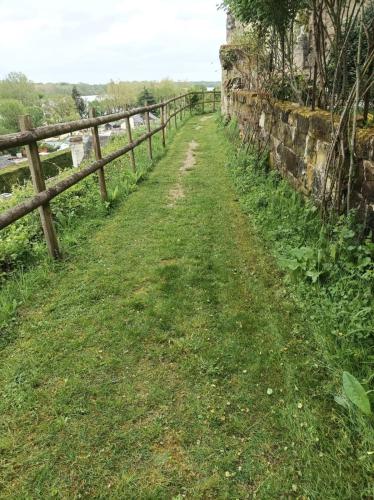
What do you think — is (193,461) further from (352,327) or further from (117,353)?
(352,327)

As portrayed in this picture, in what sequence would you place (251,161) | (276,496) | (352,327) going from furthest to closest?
(251,161), (352,327), (276,496)

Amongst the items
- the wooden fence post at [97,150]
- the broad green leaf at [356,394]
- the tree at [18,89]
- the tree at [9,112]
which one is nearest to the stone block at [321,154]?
the broad green leaf at [356,394]

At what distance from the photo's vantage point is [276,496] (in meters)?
1.56

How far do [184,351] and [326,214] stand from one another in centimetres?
208

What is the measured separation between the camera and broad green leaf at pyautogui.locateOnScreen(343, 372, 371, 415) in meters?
1.74

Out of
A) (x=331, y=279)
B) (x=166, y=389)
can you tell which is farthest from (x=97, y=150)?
(x=166, y=389)

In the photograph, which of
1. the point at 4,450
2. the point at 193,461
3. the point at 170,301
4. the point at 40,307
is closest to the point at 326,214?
the point at 170,301

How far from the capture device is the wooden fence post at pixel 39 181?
3.29m

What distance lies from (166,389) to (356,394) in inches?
43.0

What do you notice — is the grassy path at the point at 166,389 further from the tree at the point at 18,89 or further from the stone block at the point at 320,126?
the tree at the point at 18,89

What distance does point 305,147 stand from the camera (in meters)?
4.09

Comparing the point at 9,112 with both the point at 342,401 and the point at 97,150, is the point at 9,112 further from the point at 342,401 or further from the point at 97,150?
the point at 342,401

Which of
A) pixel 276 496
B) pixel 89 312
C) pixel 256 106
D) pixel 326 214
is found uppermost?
pixel 256 106

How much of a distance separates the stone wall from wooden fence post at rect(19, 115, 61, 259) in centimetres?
288
